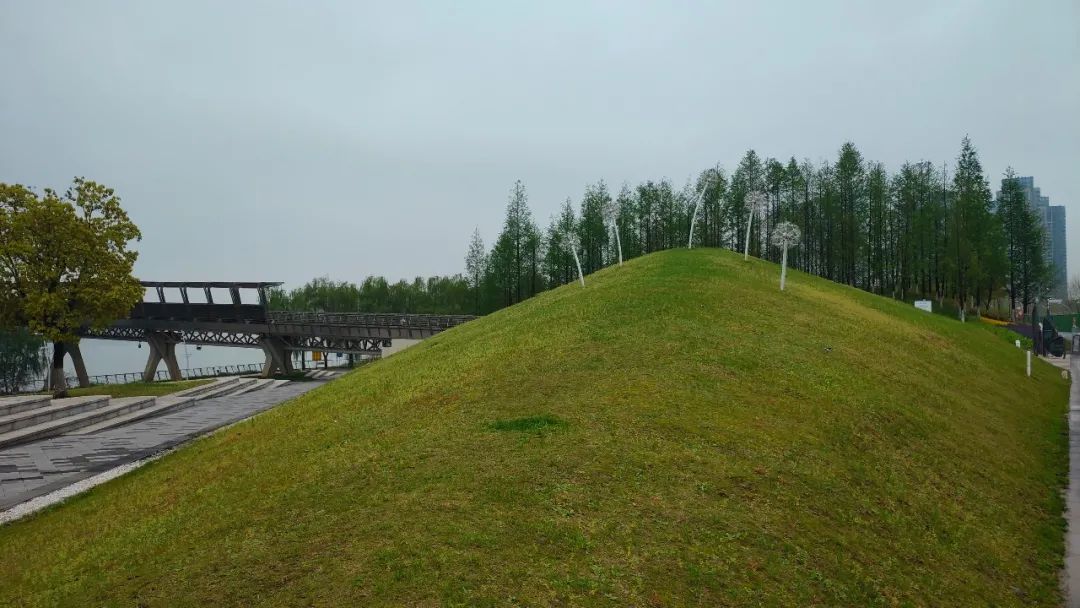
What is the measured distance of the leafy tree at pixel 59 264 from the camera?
1467 inches

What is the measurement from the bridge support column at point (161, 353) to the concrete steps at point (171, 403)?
34.1m

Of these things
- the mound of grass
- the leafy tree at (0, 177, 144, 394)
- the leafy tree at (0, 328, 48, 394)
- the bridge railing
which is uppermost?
the leafy tree at (0, 177, 144, 394)

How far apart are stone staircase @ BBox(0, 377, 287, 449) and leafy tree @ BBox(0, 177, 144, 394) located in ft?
24.0

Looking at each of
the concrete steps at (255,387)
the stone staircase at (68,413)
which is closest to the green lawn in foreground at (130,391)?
the stone staircase at (68,413)

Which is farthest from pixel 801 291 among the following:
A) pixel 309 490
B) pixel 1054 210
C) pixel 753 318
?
pixel 1054 210

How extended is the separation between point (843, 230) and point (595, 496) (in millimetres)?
80299

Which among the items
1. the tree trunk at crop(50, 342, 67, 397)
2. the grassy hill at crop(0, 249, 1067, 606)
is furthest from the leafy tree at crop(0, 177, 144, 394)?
the grassy hill at crop(0, 249, 1067, 606)

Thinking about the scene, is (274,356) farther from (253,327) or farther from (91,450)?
(91,450)

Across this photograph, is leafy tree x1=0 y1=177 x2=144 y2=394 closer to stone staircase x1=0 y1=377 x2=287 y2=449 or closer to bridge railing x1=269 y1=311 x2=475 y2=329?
stone staircase x1=0 y1=377 x2=287 y2=449

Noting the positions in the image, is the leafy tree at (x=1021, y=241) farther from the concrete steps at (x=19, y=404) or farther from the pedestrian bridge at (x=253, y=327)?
the concrete steps at (x=19, y=404)

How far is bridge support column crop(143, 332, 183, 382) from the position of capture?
79.8m

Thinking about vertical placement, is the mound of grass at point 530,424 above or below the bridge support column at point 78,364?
above

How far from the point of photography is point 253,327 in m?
75.4

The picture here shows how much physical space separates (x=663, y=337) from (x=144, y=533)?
16030 millimetres
